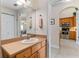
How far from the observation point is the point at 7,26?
1.77 meters

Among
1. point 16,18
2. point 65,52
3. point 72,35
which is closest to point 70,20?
point 72,35

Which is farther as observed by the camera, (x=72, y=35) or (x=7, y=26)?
(x=72, y=35)

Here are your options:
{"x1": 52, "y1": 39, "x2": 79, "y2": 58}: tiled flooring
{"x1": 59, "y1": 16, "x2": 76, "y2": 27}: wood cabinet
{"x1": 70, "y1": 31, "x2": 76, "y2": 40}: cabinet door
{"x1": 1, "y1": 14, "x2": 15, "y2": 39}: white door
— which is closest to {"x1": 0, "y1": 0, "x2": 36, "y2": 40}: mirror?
{"x1": 1, "y1": 14, "x2": 15, "y2": 39}: white door

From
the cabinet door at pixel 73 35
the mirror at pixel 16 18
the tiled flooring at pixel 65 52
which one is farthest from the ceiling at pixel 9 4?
the cabinet door at pixel 73 35

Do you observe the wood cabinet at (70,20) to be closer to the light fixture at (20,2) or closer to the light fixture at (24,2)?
the light fixture at (24,2)

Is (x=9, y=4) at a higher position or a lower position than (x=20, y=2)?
lower

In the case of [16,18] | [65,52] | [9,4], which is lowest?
[65,52]

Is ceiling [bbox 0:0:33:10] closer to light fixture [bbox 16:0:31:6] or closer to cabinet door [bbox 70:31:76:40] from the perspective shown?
light fixture [bbox 16:0:31:6]

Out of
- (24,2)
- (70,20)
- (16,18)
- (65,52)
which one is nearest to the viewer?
(16,18)

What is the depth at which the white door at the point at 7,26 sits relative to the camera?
1645mm

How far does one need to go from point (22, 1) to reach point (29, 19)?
23.6 inches

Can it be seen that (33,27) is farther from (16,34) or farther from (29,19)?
(16,34)

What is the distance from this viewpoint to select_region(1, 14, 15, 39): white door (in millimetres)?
1645

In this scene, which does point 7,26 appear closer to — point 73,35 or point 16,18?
point 16,18
